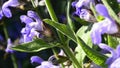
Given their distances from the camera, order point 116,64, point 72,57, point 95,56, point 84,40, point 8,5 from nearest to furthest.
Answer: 1. point 116,64
2. point 95,56
3. point 72,57
4. point 84,40
5. point 8,5

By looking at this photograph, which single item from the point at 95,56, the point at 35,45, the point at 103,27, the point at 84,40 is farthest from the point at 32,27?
the point at 103,27

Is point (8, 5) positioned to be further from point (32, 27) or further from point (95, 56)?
point (95, 56)

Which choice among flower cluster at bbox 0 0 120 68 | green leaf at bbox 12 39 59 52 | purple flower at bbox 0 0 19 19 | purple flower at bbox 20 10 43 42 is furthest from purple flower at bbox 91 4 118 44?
purple flower at bbox 0 0 19 19

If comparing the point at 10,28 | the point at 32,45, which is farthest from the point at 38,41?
the point at 10,28

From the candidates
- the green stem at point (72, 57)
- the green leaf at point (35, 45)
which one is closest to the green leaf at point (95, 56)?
the green stem at point (72, 57)

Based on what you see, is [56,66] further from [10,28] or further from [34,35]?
[10,28]

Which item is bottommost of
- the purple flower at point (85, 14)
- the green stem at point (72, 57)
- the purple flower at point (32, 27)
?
the green stem at point (72, 57)

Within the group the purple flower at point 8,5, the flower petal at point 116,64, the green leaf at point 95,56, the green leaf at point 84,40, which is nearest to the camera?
the flower petal at point 116,64

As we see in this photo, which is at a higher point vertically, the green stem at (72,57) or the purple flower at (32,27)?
the purple flower at (32,27)

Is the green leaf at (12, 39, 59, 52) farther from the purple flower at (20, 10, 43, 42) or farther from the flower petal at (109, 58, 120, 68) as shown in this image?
the flower petal at (109, 58, 120, 68)

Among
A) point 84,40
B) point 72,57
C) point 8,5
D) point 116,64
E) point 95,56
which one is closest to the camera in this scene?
point 116,64

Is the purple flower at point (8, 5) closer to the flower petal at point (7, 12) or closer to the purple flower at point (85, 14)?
the flower petal at point (7, 12)

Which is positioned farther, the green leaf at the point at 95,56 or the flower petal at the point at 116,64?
the green leaf at the point at 95,56
